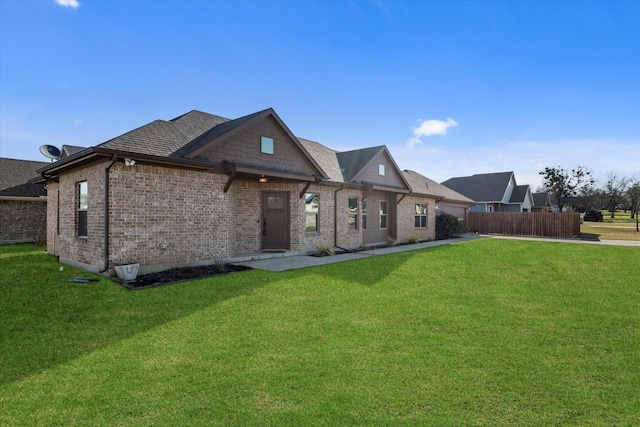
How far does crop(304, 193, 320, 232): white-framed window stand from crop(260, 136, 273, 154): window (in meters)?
2.60

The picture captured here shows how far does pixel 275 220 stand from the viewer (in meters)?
13.2

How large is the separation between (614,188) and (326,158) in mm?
75796

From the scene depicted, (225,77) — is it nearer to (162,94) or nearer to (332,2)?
(162,94)

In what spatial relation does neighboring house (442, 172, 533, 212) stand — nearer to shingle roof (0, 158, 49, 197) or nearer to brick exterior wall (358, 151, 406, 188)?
brick exterior wall (358, 151, 406, 188)

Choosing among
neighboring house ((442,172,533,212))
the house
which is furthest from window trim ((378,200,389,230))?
neighboring house ((442,172,533,212))

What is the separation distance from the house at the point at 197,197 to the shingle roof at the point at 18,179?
7365mm

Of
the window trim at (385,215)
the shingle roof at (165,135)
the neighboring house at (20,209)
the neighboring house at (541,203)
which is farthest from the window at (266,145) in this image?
the neighboring house at (541,203)

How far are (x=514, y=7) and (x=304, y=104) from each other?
9391mm

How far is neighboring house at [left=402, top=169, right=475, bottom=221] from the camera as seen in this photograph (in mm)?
23141

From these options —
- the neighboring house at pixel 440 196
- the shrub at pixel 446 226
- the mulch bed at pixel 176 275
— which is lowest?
the mulch bed at pixel 176 275

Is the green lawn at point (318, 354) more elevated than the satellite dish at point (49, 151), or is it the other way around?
the satellite dish at point (49, 151)

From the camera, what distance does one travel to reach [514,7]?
1154 cm

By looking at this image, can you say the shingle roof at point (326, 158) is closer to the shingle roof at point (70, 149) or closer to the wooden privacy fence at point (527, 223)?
the shingle roof at point (70, 149)

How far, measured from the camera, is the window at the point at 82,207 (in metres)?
9.81
